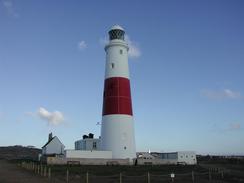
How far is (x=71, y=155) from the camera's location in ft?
155

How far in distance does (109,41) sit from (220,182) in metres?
24.2

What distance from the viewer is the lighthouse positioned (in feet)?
141

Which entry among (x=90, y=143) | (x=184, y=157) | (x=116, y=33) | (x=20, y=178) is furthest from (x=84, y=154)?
(x=184, y=157)

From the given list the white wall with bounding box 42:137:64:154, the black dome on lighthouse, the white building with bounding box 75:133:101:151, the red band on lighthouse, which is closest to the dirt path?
the red band on lighthouse

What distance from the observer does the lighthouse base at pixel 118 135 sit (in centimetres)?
4288

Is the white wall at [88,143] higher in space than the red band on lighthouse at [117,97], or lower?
lower

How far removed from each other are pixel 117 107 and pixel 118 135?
139 inches

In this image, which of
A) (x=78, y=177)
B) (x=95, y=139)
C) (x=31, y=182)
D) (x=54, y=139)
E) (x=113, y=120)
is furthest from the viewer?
(x=54, y=139)

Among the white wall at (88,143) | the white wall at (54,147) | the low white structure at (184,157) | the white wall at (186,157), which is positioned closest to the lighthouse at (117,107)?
the white wall at (88,143)

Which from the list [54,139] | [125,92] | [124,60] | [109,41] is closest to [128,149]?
[125,92]

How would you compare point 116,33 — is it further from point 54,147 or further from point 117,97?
point 54,147

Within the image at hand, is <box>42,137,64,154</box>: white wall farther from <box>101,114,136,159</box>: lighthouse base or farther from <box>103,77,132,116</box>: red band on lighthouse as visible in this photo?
<box>103,77,132,116</box>: red band on lighthouse

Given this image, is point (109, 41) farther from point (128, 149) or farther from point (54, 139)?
point (54, 139)

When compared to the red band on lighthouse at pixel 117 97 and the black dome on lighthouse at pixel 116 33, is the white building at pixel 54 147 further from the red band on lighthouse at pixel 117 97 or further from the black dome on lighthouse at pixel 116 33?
the black dome on lighthouse at pixel 116 33
